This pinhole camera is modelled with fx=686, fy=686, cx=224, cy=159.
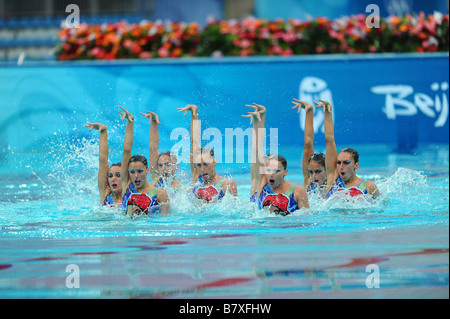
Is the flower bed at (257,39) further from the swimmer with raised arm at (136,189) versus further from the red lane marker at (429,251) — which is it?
the red lane marker at (429,251)

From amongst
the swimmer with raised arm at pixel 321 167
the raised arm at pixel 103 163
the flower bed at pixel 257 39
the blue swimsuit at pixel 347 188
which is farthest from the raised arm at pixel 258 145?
the flower bed at pixel 257 39

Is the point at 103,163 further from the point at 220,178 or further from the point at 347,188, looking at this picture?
the point at 347,188

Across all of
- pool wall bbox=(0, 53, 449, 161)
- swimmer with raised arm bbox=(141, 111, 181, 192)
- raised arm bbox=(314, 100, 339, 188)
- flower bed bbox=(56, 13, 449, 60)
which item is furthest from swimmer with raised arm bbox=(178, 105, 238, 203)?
flower bed bbox=(56, 13, 449, 60)

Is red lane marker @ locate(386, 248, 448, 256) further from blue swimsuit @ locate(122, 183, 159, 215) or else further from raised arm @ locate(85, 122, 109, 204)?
raised arm @ locate(85, 122, 109, 204)

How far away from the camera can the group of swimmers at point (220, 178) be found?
6157 mm

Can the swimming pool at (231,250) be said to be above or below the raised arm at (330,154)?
below

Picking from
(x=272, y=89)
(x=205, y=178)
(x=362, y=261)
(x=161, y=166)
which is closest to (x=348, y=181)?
(x=205, y=178)

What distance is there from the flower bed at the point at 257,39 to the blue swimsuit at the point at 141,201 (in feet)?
16.9

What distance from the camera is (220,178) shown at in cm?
705

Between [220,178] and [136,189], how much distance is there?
1.02 meters

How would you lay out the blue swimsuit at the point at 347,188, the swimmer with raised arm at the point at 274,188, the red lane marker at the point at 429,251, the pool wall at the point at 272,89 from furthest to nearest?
the pool wall at the point at 272,89
the blue swimsuit at the point at 347,188
the swimmer with raised arm at the point at 274,188
the red lane marker at the point at 429,251

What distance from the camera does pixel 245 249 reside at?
15.7 ft

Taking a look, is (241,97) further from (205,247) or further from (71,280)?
(71,280)
